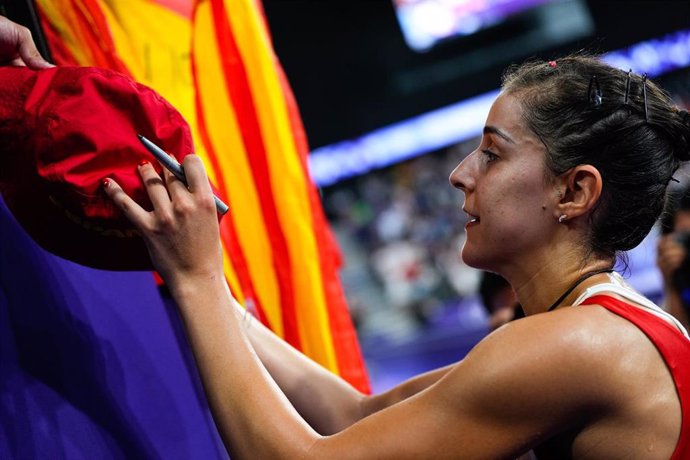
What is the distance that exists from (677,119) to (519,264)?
1.06 feet

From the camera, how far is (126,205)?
3.24ft

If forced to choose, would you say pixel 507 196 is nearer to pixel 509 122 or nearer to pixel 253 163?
pixel 509 122

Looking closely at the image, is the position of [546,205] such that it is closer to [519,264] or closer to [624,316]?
[519,264]

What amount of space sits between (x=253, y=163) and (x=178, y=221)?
71cm

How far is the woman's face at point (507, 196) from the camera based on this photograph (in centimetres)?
118

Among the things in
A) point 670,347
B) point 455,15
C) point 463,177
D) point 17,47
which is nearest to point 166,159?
point 17,47

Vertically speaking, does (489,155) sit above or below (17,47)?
below

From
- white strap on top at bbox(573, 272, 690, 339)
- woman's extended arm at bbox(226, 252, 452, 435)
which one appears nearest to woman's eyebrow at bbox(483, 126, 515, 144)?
white strap on top at bbox(573, 272, 690, 339)

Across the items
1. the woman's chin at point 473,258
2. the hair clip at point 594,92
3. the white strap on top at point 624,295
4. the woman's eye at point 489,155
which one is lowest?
the white strap on top at point 624,295

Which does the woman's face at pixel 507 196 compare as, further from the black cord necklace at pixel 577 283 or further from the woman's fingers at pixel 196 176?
the woman's fingers at pixel 196 176

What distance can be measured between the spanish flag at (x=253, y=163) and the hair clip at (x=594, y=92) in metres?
0.71

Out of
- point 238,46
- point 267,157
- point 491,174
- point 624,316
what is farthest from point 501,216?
point 238,46

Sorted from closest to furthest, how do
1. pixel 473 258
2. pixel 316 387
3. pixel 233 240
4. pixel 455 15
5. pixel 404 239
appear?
pixel 473 258 → pixel 316 387 → pixel 233 240 → pixel 455 15 → pixel 404 239

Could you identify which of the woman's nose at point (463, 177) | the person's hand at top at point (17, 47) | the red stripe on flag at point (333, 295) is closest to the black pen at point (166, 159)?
the person's hand at top at point (17, 47)
